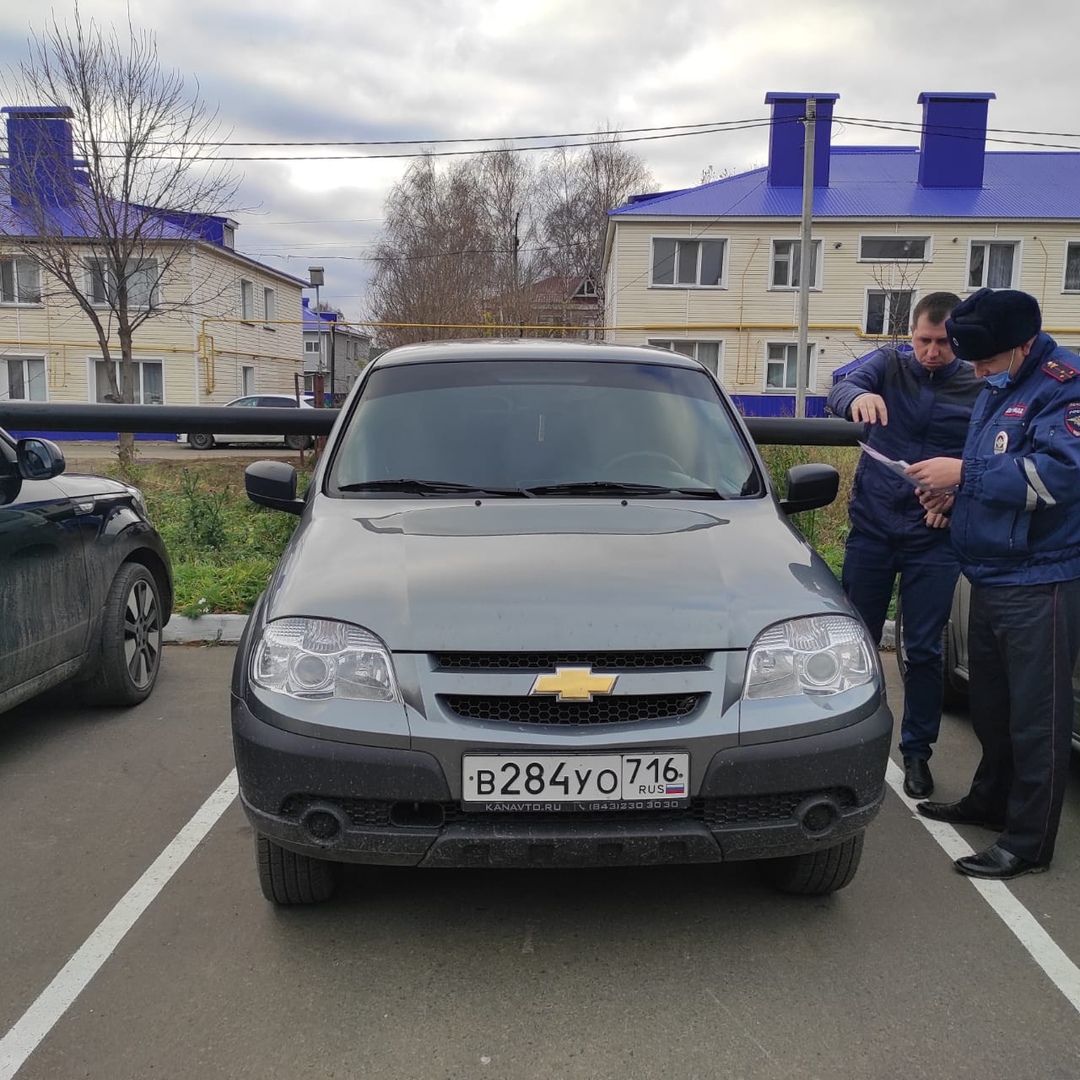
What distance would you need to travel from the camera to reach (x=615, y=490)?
11.4 feet

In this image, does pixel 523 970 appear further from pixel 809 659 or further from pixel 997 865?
pixel 997 865

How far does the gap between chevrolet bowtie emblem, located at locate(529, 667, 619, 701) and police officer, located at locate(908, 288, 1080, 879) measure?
1.48m

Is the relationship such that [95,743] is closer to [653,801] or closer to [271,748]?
[271,748]

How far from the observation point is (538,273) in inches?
2179

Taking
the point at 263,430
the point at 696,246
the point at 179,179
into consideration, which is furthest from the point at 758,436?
the point at 696,246

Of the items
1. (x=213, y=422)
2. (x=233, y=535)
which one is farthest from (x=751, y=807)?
(x=233, y=535)

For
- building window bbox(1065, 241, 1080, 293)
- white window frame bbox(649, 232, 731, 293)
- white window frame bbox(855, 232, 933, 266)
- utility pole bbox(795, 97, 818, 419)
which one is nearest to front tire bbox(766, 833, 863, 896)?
utility pole bbox(795, 97, 818, 419)

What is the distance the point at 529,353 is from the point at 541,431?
0.52m

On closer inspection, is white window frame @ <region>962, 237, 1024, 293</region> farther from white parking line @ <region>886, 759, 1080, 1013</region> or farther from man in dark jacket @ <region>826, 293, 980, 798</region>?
white parking line @ <region>886, 759, 1080, 1013</region>

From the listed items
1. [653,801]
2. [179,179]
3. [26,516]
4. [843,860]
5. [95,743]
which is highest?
[179,179]

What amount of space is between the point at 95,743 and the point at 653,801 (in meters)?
3.14

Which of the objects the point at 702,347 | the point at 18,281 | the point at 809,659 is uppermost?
the point at 18,281

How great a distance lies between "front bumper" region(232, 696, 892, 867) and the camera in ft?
8.29

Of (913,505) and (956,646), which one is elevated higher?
(913,505)
